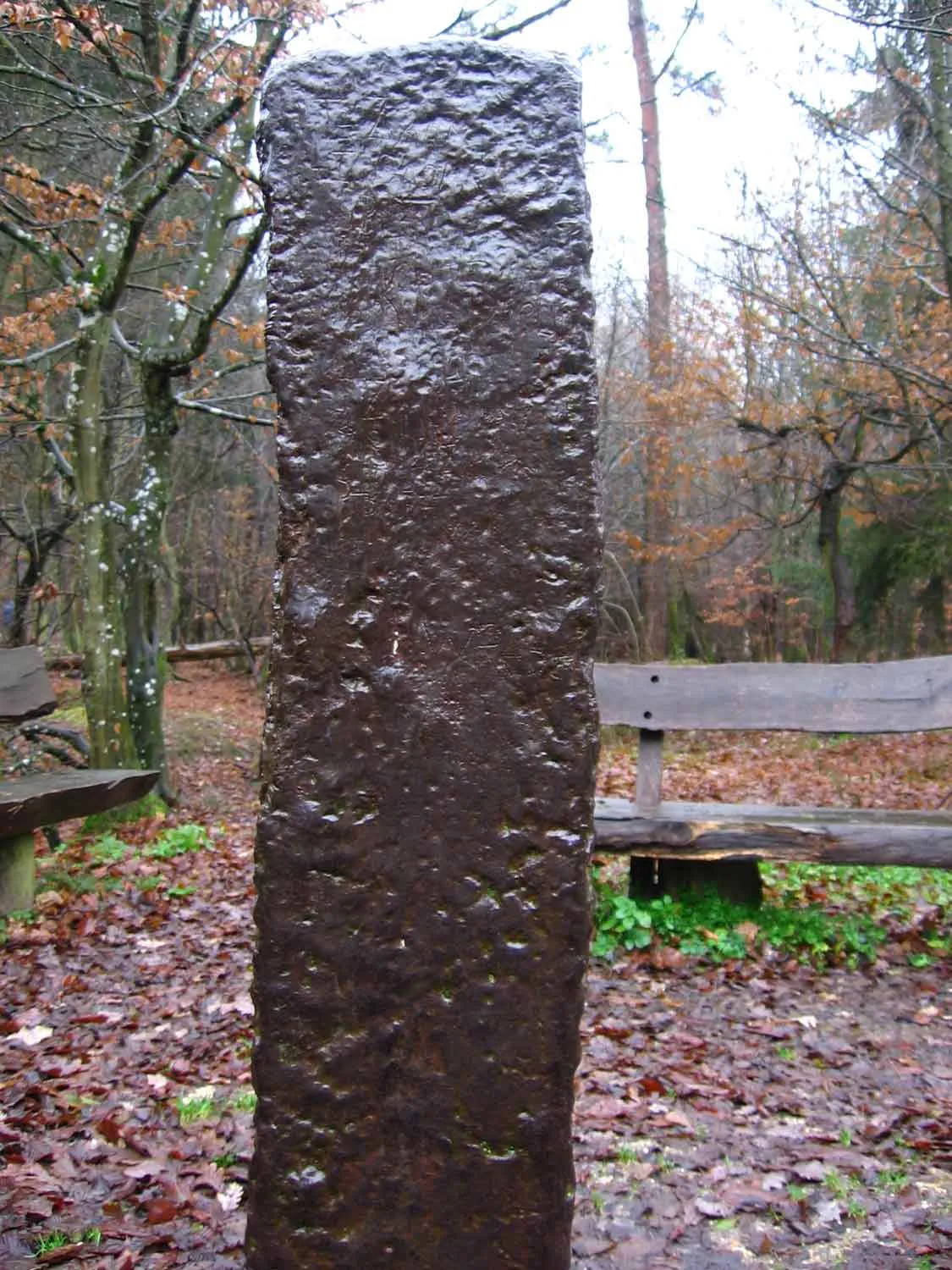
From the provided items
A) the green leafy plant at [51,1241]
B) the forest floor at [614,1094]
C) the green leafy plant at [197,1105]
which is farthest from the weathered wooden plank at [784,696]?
the green leafy plant at [51,1241]

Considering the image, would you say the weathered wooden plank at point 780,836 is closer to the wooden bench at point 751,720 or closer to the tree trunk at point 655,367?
the wooden bench at point 751,720

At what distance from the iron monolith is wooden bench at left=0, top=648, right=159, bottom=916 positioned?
360 cm

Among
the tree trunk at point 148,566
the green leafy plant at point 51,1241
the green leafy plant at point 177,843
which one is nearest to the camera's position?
the green leafy plant at point 51,1241

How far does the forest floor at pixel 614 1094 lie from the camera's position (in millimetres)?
2688

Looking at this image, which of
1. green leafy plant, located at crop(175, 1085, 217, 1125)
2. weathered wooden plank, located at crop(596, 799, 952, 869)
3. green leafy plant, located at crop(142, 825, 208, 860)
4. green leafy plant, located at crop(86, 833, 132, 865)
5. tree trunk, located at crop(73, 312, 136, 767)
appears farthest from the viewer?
tree trunk, located at crop(73, 312, 136, 767)

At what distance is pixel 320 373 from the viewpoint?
2.04 m

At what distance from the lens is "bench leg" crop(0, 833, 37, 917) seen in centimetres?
544

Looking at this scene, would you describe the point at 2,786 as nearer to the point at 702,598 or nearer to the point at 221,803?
the point at 221,803

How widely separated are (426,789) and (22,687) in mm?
5062

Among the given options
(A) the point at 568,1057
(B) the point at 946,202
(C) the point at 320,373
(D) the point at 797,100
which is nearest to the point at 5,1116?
(A) the point at 568,1057

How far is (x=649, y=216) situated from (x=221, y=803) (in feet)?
32.0

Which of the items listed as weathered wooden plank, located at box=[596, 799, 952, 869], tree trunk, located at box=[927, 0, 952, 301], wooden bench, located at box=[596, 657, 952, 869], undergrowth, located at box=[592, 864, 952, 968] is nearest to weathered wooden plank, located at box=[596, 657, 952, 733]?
wooden bench, located at box=[596, 657, 952, 869]

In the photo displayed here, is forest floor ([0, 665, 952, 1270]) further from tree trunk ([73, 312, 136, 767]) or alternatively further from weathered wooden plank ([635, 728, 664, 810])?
tree trunk ([73, 312, 136, 767])

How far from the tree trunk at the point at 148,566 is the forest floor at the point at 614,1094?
1.94 metres
